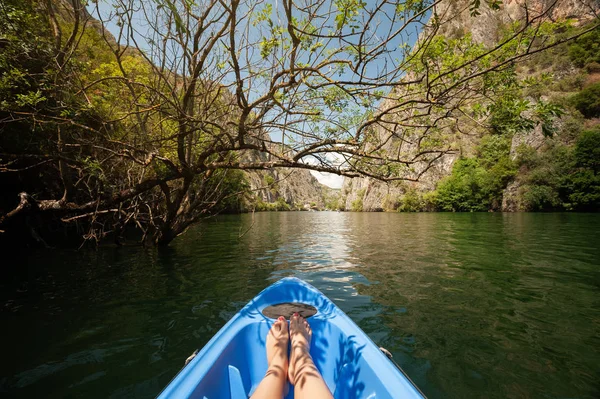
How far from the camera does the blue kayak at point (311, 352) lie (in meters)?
2.06

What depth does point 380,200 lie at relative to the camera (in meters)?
70.4

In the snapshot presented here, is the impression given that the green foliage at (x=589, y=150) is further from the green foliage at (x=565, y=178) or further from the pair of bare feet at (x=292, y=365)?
the pair of bare feet at (x=292, y=365)

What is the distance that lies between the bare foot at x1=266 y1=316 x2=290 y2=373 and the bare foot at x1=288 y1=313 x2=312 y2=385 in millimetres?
74

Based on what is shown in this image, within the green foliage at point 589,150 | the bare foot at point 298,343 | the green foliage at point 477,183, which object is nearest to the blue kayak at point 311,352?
the bare foot at point 298,343

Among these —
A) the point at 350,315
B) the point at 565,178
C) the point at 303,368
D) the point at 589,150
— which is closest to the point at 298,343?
the point at 303,368

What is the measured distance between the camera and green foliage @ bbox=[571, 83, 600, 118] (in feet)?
121

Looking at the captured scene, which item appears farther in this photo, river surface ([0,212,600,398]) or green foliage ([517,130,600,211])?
green foliage ([517,130,600,211])

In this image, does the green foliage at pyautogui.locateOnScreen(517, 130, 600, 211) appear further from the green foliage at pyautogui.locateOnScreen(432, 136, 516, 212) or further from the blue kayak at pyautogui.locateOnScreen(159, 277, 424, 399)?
the blue kayak at pyautogui.locateOnScreen(159, 277, 424, 399)

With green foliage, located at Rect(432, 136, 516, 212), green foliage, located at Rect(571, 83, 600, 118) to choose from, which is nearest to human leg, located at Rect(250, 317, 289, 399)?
green foliage, located at Rect(432, 136, 516, 212)

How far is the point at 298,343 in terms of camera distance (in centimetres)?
294

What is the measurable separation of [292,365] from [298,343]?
27 cm

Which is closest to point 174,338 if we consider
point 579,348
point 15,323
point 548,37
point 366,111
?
point 15,323

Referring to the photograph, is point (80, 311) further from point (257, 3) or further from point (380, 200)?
point (380, 200)

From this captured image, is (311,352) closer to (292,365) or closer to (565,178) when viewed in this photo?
(292,365)
